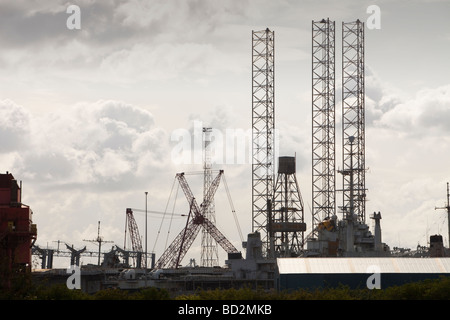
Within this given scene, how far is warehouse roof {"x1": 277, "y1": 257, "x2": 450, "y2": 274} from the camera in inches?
4380

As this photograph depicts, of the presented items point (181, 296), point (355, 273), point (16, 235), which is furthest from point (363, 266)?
point (16, 235)

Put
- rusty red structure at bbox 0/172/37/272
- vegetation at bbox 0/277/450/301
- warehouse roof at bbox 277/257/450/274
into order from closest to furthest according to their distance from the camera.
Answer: vegetation at bbox 0/277/450/301 < rusty red structure at bbox 0/172/37/272 < warehouse roof at bbox 277/257/450/274

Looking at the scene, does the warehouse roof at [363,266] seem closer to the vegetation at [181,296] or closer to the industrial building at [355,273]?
the industrial building at [355,273]

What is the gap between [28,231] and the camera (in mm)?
94625

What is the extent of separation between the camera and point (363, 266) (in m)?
112

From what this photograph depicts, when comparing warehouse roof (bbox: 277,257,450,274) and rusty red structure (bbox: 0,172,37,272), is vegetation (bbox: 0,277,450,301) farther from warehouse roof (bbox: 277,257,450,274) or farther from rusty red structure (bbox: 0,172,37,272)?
warehouse roof (bbox: 277,257,450,274)

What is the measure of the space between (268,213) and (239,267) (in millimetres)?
15673

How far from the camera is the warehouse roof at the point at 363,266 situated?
4380 inches

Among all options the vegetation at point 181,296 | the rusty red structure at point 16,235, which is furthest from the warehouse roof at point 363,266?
the rusty red structure at point 16,235

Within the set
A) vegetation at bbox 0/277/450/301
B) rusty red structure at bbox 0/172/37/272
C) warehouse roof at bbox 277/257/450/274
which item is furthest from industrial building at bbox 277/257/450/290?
rusty red structure at bbox 0/172/37/272

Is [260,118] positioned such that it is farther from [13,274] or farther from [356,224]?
[13,274]

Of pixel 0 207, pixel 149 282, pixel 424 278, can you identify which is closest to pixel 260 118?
pixel 149 282

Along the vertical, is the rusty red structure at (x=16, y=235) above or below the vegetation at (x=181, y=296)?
above
